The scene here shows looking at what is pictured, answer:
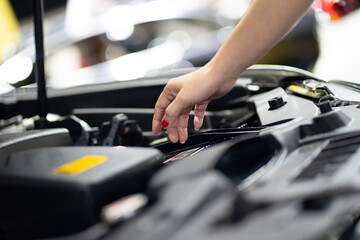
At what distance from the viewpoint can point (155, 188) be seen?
0.47m

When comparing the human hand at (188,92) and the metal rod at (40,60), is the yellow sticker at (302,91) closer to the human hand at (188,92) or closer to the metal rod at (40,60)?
the human hand at (188,92)

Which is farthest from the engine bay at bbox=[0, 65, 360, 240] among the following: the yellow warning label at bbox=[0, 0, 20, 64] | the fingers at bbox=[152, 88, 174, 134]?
the yellow warning label at bbox=[0, 0, 20, 64]

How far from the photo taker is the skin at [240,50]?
0.72 m

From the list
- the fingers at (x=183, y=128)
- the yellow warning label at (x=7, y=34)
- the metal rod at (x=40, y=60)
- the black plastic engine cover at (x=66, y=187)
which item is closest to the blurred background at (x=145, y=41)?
the yellow warning label at (x=7, y=34)

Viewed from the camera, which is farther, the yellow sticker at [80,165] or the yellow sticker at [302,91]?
the yellow sticker at [302,91]

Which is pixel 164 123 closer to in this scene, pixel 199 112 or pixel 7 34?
pixel 199 112

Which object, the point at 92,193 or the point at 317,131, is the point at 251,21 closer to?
the point at 317,131

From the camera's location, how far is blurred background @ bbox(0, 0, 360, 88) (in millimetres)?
2225

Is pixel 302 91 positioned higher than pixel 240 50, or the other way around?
pixel 240 50

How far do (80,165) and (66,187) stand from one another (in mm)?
60

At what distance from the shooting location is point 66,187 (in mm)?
488

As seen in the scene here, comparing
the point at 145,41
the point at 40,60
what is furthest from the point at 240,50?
the point at 145,41

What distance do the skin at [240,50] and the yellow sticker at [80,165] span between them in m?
0.31

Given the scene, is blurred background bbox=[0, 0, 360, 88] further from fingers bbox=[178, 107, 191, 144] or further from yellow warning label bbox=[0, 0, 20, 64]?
fingers bbox=[178, 107, 191, 144]
